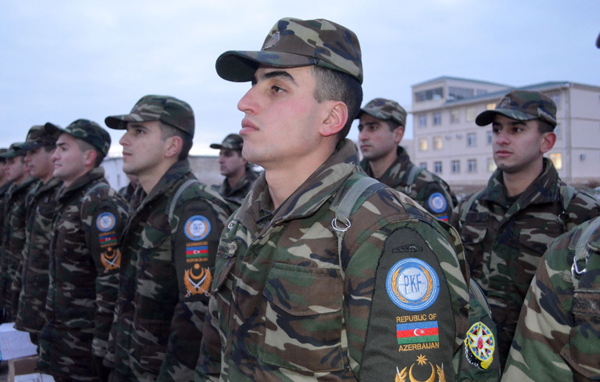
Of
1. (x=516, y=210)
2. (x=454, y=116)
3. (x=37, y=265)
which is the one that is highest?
(x=454, y=116)

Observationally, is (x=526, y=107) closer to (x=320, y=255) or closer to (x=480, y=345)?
(x=480, y=345)

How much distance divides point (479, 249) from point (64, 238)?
4.19m

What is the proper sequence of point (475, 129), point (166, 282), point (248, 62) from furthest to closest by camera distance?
point (475, 129) < point (166, 282) < point (248, 62)

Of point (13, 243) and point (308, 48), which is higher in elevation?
point (308, 48)

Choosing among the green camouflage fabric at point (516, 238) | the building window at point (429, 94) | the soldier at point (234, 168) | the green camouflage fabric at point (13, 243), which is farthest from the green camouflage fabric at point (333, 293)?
the building window at point (429, 94)

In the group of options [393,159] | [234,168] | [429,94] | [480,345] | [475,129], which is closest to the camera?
[480,345]

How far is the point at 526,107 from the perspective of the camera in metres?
4.02

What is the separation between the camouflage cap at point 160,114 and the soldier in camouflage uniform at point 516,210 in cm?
289

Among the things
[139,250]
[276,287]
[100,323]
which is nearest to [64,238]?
[100,323]

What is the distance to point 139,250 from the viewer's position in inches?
134

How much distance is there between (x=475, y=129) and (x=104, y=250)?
46146 mm

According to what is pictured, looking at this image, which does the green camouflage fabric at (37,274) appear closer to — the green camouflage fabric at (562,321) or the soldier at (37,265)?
→ the soldier at (37,265)

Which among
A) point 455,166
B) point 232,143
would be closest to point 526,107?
point 232,143

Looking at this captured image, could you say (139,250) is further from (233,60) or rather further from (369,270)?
→ (369,270)
